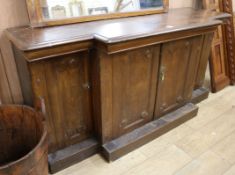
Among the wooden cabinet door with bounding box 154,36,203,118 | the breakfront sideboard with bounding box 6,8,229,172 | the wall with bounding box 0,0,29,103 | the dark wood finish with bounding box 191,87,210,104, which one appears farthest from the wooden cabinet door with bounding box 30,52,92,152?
Answer: the dark wood finish with bounding box 191,87,210,104

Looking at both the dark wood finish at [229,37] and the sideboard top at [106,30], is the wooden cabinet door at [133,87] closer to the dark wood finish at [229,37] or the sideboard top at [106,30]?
the sideboard top at [106,30]

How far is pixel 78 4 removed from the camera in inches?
54.4

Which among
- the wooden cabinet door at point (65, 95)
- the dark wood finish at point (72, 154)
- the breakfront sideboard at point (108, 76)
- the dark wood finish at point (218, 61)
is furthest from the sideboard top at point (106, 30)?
the dark wood finish at point (72, 154)

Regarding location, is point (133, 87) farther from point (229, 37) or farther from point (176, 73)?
point (229, 37)

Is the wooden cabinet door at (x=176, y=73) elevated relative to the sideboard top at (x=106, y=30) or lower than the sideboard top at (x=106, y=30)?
lower

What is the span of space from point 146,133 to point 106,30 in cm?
80

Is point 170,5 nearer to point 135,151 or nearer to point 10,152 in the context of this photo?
point 135,151

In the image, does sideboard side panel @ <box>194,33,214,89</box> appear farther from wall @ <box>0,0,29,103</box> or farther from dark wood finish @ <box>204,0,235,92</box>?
wall @ <box>0,0,29,103</box>

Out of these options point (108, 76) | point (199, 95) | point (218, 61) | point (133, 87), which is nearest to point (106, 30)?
point (108, 76)

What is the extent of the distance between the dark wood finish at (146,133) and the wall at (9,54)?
2.27 ft

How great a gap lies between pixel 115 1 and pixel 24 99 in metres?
0.91

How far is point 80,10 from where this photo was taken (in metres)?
1.40

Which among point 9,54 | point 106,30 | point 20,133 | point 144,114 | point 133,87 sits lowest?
point 144,114

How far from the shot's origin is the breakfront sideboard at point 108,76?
1.12m
